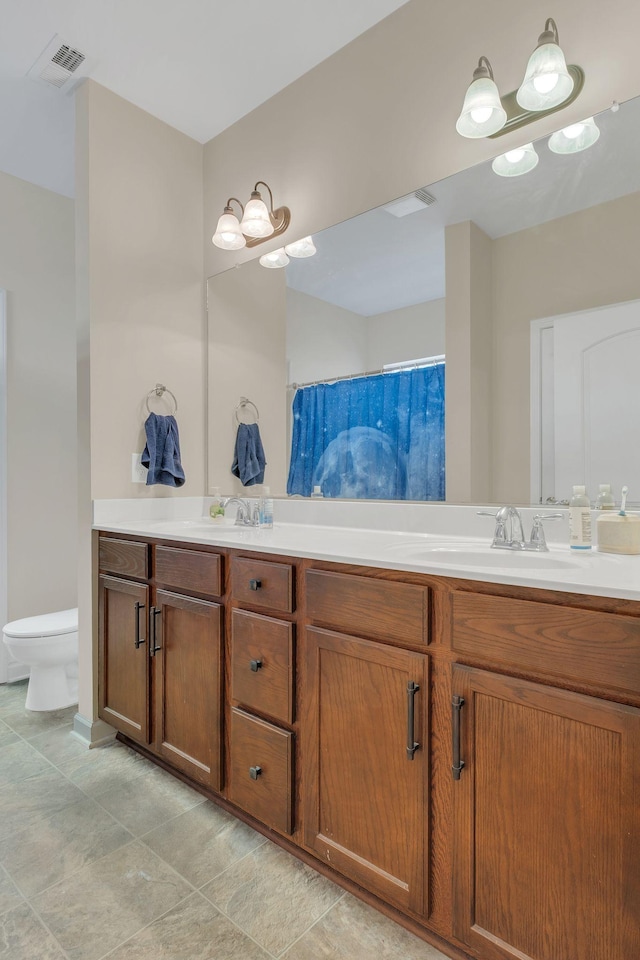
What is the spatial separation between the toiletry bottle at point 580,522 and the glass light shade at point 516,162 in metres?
0.96

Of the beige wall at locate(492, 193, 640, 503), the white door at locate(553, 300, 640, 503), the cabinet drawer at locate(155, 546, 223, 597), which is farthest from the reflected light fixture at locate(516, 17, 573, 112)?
the cabinet drawer at locate(155, 546, 223, 597)

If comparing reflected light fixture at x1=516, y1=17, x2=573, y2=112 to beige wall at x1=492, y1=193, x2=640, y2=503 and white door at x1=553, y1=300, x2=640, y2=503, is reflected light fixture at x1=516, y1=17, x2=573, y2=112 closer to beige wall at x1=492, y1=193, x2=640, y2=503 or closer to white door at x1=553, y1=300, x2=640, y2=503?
beige wall at x1=492, y1=193, x2=640, y2=503

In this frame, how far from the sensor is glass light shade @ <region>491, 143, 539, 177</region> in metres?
1.53

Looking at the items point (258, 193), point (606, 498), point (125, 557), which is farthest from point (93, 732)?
point (258, 193)

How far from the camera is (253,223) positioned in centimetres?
215

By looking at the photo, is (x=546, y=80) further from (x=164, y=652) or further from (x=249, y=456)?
(x=164, y=652)

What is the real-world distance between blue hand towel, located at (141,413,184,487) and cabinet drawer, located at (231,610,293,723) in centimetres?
94

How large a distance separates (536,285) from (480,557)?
2.74 ft

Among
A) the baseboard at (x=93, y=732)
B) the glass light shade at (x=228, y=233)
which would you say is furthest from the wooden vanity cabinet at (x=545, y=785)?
the glass light shade at (x=228, y=233)

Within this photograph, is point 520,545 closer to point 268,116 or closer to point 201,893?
point 201,893

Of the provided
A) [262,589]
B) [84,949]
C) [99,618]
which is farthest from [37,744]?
[262,589]

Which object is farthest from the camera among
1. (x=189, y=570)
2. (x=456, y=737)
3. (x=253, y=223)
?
(x=253, y=223)

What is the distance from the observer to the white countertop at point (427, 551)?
3.23 ft

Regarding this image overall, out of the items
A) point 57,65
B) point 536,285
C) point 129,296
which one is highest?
point 57,65
